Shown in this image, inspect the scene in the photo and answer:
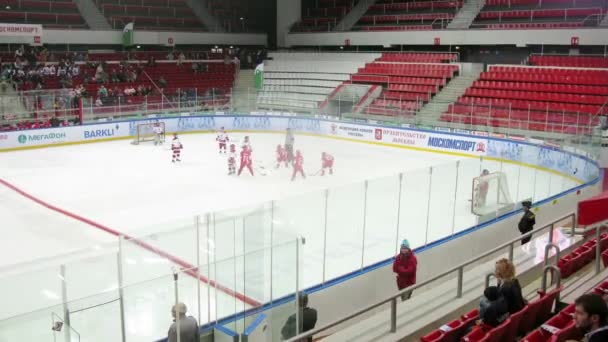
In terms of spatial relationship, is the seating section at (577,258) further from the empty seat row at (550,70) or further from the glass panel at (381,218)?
the empty seat row at (550,70)

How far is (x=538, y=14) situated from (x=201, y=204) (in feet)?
72.9

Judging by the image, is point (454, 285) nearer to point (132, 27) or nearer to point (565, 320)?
point (565, 320)

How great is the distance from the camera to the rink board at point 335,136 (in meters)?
16.8

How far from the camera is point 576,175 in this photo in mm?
16375

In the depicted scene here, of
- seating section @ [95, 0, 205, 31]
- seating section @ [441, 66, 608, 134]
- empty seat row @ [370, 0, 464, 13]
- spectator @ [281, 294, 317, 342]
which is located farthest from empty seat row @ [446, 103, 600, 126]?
seating section @ [95, 0, 205, 31]

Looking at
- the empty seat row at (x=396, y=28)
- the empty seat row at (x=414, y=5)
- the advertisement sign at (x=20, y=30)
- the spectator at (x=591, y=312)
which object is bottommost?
the spectator at (x=591, y=312)

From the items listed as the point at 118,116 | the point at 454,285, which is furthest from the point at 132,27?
the point at 454,285

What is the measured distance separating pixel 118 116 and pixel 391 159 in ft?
39.9

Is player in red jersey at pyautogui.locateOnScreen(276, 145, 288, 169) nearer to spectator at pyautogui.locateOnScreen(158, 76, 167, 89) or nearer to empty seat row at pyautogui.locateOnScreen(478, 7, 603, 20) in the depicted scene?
spectator at pyautogui.locateOnScreen(158, 76, 167, 89)

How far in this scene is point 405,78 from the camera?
30719 millimetres

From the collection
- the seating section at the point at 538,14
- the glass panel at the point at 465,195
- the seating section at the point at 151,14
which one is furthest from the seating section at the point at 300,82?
the glass panel at the point at 465,195

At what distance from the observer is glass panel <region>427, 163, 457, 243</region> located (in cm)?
1103

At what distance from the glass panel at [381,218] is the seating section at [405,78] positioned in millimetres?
15712

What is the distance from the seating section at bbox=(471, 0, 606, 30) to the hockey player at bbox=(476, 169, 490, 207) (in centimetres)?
1844
